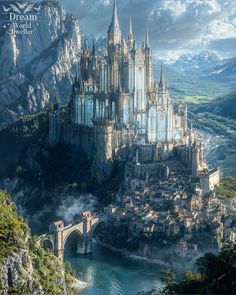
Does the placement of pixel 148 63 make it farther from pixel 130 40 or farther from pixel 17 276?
pixel 17 276

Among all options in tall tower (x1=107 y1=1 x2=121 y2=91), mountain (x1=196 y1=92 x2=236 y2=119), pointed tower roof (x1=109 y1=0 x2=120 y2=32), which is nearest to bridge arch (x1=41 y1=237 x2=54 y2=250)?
tall tower (x1=107 y1=1 x2=121 y2=91)

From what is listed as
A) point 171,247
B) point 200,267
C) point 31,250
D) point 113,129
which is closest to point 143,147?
point 113,129

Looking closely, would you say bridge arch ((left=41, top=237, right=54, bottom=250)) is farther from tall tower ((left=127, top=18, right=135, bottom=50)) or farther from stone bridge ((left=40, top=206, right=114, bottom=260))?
tall tower ((left=127, top=18, right=135, bottom=50))

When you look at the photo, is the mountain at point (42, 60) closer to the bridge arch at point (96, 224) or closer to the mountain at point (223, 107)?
the mountain at point (223, 107)

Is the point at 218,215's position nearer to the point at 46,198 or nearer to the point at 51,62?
the point at 46,198

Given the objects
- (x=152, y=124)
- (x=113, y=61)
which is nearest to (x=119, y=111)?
(x=152, y=124)

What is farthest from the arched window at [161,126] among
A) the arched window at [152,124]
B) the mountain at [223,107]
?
the mountain at [223,107]

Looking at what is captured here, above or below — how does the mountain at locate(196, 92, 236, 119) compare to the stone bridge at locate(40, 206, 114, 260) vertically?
above
